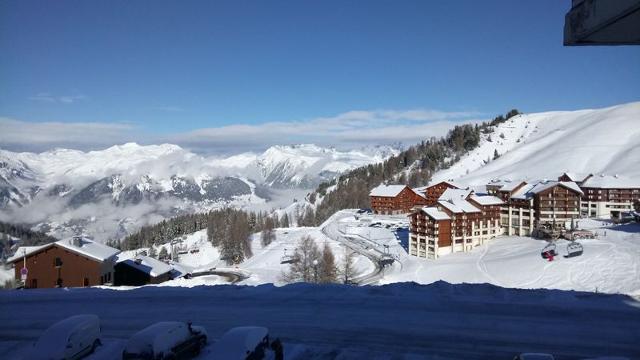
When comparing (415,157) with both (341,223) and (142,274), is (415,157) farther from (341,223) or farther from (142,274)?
(142,274)

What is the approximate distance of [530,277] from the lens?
40781mm

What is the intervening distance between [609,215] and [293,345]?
77563 mm

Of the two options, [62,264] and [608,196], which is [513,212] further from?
[62,264]

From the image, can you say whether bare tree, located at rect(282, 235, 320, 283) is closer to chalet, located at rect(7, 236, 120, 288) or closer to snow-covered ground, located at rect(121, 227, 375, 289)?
snow-covered ground, located at rect(121, 227, 375, 289)

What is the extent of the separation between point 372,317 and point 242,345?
14.3ft

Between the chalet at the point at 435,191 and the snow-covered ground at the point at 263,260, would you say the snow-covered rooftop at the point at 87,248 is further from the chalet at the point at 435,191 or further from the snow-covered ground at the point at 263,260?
the chalet at the point at 435,191

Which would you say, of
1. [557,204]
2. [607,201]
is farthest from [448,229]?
[607,201]

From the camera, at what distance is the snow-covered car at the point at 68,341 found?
27.3 ft

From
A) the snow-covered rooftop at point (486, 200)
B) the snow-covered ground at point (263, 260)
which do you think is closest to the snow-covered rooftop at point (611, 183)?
the snow-covered rooftop at point (486, 200)

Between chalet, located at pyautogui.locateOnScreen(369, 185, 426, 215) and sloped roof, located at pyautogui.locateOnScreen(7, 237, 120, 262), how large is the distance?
71.2 metres

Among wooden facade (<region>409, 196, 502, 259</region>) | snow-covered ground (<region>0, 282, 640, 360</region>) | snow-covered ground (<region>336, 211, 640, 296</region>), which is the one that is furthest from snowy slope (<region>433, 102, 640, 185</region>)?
snow-covered ground (<region>0, 282, 640, 360</region>)

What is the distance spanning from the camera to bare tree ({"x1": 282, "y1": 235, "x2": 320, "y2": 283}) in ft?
165

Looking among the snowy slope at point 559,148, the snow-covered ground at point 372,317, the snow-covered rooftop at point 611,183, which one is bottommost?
the snow-covered ground at point 372,317

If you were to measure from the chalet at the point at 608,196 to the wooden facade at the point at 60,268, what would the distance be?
71.5 metres
